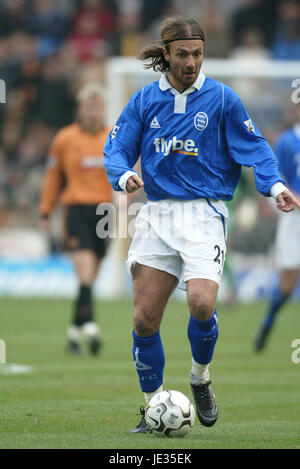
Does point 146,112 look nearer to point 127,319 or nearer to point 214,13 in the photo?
point 127,319

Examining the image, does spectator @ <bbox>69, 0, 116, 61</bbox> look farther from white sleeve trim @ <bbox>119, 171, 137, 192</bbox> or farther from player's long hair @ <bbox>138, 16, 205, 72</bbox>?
white sleeve trim @ <bbox>119, 171, 137, 192</bbox>

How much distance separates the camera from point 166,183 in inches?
238

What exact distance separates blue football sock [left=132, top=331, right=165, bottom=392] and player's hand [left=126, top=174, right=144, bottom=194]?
0.89 m

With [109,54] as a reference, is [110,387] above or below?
below

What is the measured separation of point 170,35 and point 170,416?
2246 mm

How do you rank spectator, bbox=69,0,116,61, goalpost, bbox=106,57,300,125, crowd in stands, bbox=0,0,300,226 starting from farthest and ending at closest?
spectator, bbox=69,0,116,61
crowd in stands, bbox=0,0,300,226
goalpost, bbox=106,57,300,125

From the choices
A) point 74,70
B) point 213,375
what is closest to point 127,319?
point 213,375

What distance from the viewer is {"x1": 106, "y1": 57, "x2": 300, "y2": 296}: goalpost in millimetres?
17359

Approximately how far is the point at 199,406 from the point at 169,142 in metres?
1.58

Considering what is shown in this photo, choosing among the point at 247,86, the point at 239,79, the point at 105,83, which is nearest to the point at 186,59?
the point at 239,79

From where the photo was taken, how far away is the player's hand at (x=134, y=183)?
573 cm

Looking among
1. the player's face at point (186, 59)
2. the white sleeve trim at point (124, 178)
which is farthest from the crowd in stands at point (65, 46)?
the white sleeve trim at point (124, 178)

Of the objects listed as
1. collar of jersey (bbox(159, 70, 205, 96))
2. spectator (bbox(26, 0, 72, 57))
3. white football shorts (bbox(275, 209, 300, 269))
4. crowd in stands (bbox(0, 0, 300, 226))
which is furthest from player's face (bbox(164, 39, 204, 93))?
spectator (bbox(26, 0, 72, 57))

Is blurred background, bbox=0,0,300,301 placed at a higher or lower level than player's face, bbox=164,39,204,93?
lower
